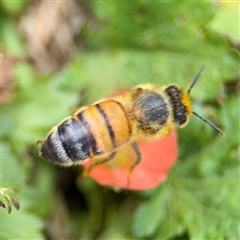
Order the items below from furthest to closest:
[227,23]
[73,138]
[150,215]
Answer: [227,23], [150,215], [73,138]

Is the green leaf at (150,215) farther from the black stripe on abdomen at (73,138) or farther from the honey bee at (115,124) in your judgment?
the black stripe on abdomen at (73,138)

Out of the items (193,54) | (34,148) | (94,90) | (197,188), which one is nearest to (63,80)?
(94,90)

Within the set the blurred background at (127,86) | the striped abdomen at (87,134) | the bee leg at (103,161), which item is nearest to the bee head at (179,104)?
the striped abdomen at (87,134)

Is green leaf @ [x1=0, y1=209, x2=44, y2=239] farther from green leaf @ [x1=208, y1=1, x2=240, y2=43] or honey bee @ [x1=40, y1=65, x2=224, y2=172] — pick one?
green leaf @ [x1=208, y1=1, x2=240, y2=43]

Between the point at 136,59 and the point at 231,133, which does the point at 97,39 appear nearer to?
the point at 136,59

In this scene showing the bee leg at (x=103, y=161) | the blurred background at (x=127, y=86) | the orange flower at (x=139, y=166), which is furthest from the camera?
the blurred background at (x=127, y=86)

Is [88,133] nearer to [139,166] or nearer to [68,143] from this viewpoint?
[68,143]

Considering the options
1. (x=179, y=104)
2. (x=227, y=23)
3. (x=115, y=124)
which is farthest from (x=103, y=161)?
(x=227, y=23)
